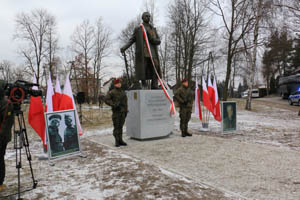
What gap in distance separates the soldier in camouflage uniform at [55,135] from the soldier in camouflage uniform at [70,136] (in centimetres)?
14

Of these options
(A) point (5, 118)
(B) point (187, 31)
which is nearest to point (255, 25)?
(B) point (187, 31)

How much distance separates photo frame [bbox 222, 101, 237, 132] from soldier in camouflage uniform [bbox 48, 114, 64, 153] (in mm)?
5703

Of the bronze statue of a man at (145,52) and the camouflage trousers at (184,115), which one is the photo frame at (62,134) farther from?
the camouflage trousers at (184,115)

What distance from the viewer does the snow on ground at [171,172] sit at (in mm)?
3395

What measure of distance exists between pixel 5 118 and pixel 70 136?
213cm

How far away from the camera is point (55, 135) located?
514cm

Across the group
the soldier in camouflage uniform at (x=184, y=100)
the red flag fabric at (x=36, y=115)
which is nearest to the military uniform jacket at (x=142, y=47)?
the soldier in camouflage uniform at (x=184, y=100)

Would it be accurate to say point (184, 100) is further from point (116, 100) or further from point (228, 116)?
point (116, 100)

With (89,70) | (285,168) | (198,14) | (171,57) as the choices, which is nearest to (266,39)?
(198,14)

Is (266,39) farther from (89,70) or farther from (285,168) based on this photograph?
(89,70)

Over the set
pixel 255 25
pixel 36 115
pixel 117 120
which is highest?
pixel 255 25

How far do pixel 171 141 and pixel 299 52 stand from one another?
41.5 meters

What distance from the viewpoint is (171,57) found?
28.8 metres

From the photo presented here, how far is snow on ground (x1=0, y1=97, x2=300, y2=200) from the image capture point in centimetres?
339
